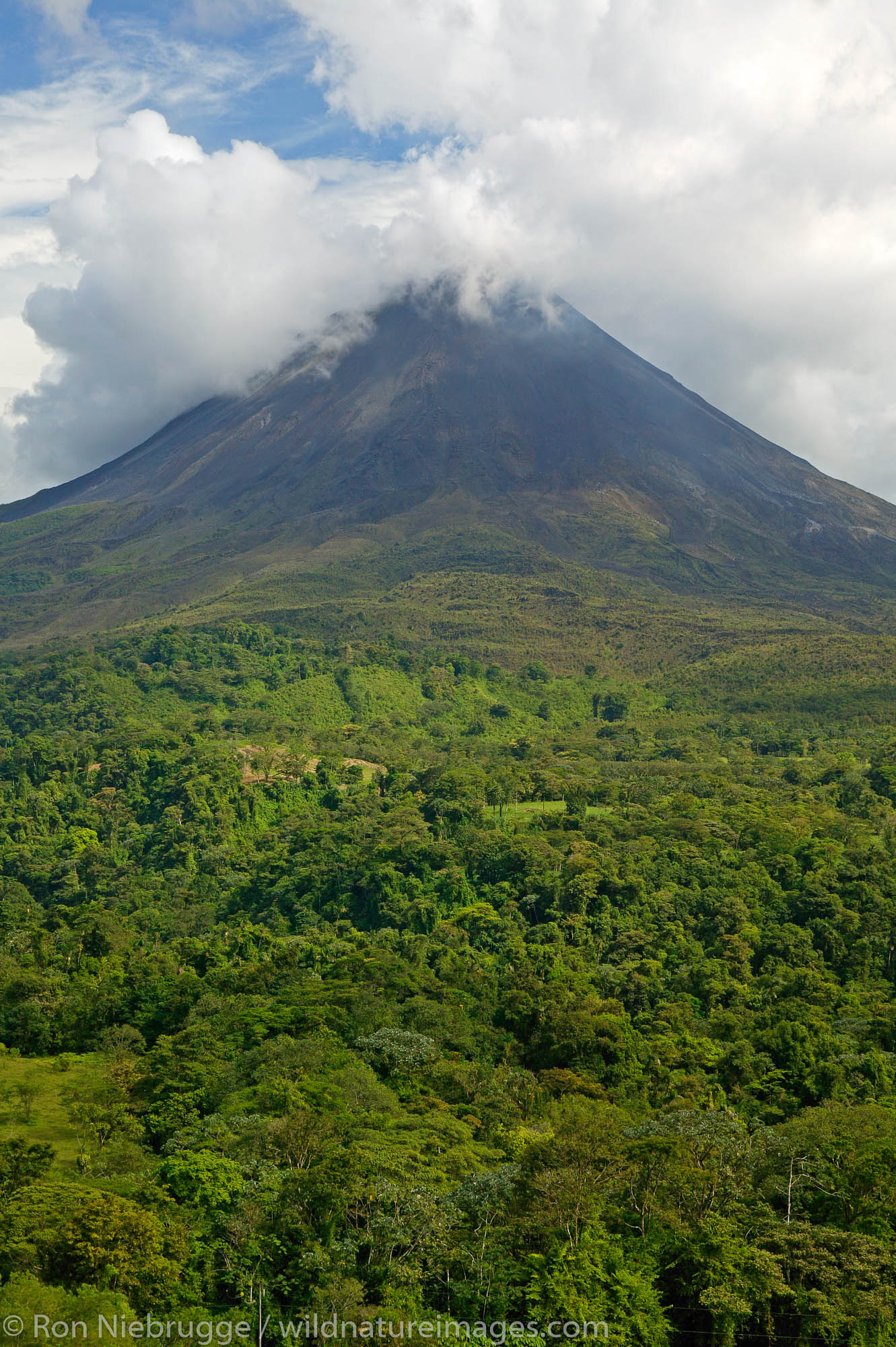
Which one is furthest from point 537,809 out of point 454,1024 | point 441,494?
point 441,494

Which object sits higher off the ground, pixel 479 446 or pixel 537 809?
pixel 479 446

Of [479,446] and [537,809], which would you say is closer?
[537,809]

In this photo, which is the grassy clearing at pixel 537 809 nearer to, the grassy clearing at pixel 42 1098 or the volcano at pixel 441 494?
the grassy clearing at pixel 42 1098

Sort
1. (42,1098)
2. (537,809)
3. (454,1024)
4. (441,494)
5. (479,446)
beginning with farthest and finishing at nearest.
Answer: (479,446) < (441,494) < (537,809) < (454,1024) < (42,1098)

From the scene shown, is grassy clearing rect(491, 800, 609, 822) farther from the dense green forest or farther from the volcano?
the volcano

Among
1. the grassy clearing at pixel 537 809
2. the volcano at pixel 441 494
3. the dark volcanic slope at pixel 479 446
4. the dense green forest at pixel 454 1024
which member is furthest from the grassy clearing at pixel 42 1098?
the dark volcanic slope at pixel 479 446

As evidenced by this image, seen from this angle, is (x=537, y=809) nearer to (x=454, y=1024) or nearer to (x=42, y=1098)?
(x=454, y=1024)
